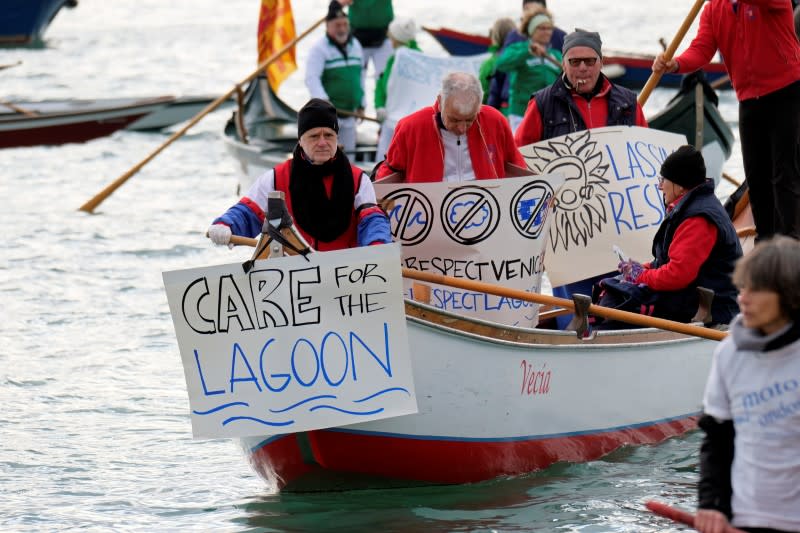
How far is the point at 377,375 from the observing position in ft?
17.6

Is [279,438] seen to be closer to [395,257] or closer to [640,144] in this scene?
[395,257]

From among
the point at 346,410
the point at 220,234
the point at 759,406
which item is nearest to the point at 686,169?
the point at 346,410

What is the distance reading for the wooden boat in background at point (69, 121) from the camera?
1945cm

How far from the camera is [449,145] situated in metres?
6.33

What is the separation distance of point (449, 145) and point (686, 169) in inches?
40.0

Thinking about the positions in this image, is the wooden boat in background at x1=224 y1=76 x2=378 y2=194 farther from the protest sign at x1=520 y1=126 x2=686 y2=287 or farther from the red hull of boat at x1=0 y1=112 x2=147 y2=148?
the protest sign at x1=520 y1=126 x2=686 y2=287

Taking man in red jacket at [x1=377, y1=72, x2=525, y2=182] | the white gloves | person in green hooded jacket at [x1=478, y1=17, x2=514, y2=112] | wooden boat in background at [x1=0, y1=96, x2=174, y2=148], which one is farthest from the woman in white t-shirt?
wooden boat in background at [x1=0, y1=96, x2=174, y2=148]

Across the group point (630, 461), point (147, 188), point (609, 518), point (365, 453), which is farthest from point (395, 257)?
point (147, 188)

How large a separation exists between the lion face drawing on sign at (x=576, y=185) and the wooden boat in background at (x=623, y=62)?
12.4 meters

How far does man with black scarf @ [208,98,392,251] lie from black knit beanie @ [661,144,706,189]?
1.29 meters

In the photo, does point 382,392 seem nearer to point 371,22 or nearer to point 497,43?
point 497,43

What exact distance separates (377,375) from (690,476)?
1759 mm

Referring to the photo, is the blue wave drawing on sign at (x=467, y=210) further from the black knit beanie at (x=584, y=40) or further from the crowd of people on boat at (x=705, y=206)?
the black knit beanie at (x=584, y=40)

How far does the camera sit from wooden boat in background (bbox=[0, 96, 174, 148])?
19.5 m
